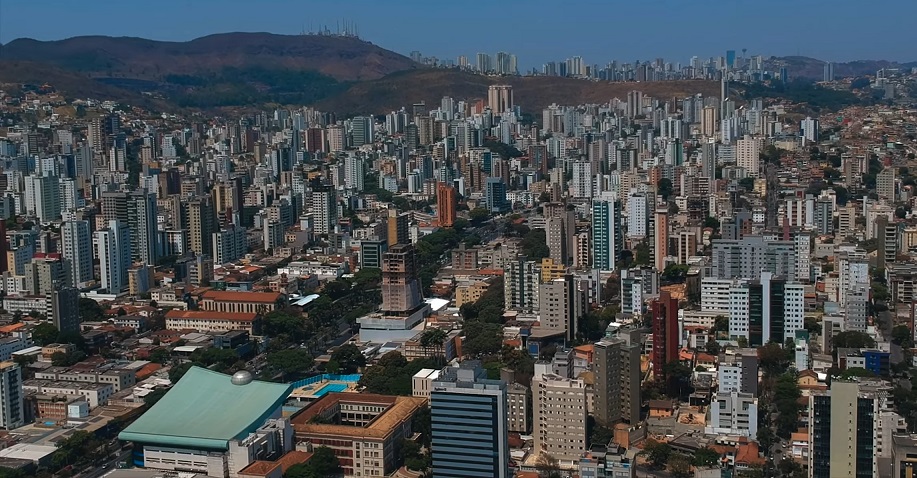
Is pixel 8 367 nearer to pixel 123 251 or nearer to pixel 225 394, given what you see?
pixel 225 394

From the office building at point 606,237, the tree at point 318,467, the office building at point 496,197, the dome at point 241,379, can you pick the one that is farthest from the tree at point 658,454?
the office building at point 496,197

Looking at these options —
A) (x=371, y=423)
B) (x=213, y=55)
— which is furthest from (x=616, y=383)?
(x=213, y=55)

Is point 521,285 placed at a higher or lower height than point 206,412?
higher

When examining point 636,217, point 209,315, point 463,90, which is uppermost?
point 463,90

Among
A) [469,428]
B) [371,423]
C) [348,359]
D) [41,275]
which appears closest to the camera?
[469,428]

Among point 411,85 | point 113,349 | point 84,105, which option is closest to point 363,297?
point 113,349

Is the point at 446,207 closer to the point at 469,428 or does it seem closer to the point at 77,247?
the point at 77,247
